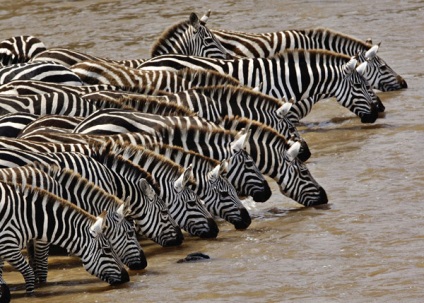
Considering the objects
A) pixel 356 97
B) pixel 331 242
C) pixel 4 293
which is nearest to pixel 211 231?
pixel 331 242

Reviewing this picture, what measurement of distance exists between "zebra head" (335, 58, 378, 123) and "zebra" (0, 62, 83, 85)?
11.6 ft

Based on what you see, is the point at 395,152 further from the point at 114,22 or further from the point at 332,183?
the point at 114,22

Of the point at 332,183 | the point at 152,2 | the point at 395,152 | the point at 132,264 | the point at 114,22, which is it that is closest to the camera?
the point at 132,264

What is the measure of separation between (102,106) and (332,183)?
8.89ft

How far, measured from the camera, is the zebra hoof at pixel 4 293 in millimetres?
10413

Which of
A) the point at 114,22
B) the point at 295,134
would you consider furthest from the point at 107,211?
the point at 114,22

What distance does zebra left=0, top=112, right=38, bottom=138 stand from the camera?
45.6 feet

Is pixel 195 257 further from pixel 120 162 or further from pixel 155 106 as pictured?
pixel 155 106

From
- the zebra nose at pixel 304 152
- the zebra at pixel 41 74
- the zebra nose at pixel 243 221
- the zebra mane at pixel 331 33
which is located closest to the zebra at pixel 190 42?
the zebra mane at pixel 331 33

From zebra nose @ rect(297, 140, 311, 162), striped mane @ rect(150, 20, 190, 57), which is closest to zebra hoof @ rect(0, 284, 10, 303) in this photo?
zebra nose @ rect(297, 140, 311, 162)

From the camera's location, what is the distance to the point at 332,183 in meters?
14.7

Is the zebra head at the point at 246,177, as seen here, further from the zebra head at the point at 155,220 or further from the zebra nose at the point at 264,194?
the zebra head at the point at 155,220

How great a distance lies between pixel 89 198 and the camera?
37.8ft

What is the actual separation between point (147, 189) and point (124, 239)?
0.78 m
